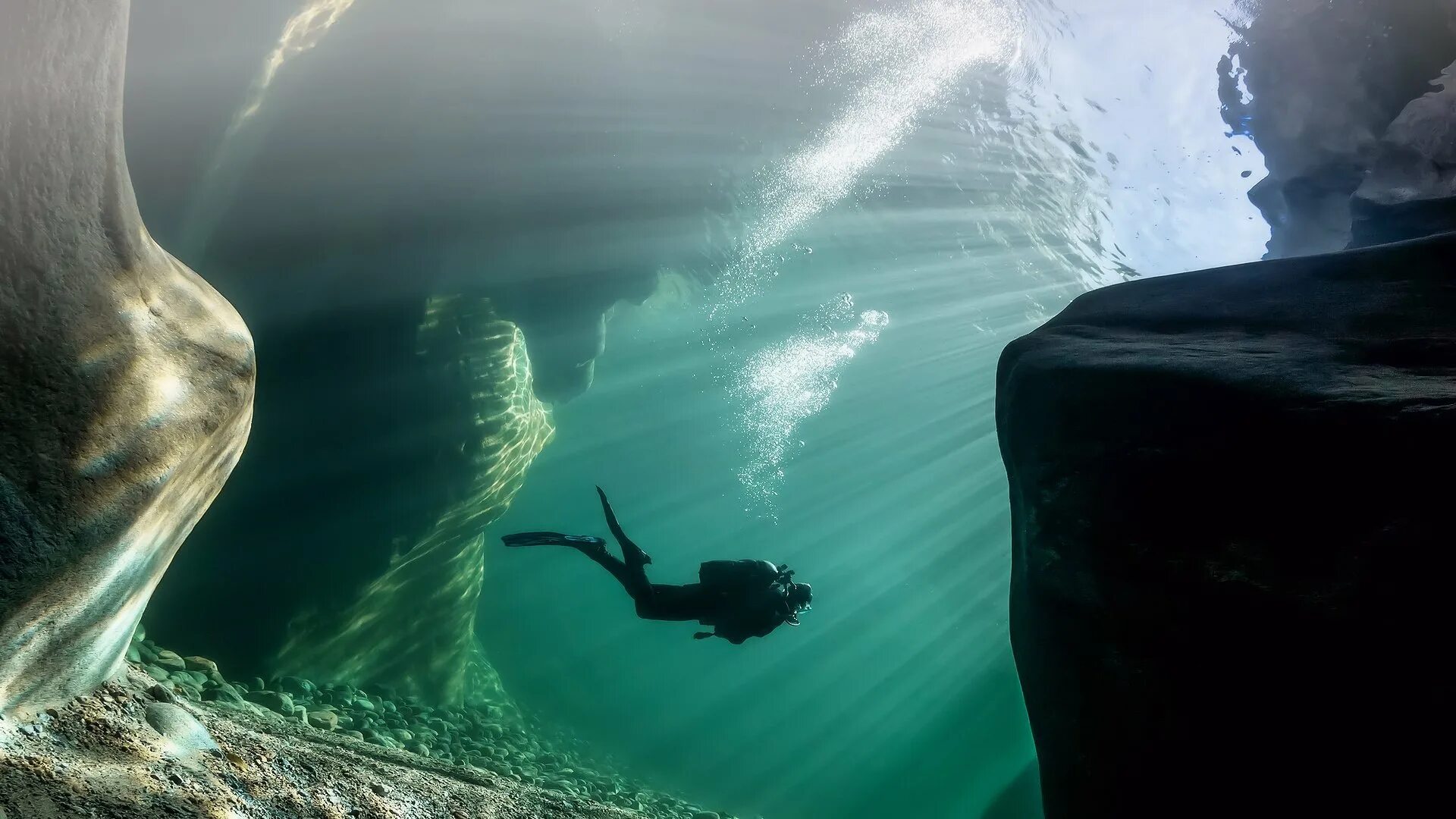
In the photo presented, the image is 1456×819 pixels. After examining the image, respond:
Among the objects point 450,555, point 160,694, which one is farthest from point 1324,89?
point 450,555

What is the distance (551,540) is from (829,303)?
19518 mm

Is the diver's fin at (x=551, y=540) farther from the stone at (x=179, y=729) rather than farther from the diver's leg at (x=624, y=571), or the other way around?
the stone at (x=179, y=729)

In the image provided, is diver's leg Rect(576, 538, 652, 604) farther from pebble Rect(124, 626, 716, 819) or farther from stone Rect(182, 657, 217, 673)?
stone Rect(182, 657, 217, 673)

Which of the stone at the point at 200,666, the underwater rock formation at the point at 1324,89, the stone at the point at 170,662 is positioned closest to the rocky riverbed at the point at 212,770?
the stone at the point at 170,662

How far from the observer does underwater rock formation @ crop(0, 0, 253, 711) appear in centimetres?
153

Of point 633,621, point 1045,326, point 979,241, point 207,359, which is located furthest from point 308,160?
point 633,621

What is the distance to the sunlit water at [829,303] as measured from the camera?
13078 millimetres

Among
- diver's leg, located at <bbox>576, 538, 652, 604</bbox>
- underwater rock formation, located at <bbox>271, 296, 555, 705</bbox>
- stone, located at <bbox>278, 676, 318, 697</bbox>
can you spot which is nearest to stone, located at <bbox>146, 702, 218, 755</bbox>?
diver's leg, located at <bbox>576, 538, 652, 604</bbox>

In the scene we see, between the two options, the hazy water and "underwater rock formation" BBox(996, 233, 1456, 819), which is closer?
"underwater rock formation" BBox(996, 233, 1456, 819)

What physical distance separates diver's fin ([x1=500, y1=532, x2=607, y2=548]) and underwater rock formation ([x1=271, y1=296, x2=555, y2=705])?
4.67 metres

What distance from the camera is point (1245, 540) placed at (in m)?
2.54

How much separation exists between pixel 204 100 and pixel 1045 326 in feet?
32.4

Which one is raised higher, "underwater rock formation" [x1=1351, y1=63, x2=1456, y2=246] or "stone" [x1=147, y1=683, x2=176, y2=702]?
"underwater rock formation" [x1=1351, y1=63, x2=1456, y2=246]

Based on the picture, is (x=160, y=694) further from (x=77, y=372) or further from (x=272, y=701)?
(x=272, y=701)
